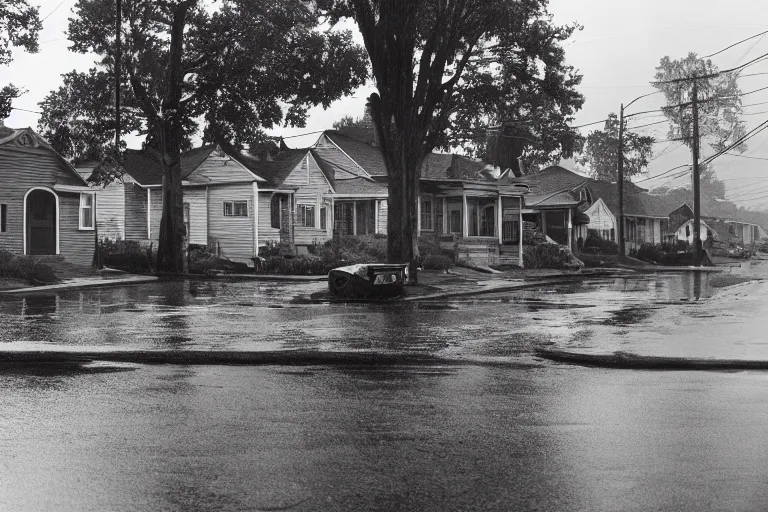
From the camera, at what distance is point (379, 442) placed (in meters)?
6.94

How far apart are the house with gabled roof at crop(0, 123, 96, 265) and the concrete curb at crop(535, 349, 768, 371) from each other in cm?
3068

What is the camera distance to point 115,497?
17.7ft

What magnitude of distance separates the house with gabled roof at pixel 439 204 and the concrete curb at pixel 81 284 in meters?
17.7

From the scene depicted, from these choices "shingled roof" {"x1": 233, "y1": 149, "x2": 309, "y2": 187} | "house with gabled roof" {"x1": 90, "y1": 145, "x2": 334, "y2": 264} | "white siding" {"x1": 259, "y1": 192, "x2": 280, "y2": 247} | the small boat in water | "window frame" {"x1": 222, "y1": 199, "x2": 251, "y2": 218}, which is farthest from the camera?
"shingled roof" {"x1": 233, "y1": 149, "x2": 309, "y2": 187}

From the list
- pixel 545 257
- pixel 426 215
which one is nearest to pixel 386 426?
pixel 426 215

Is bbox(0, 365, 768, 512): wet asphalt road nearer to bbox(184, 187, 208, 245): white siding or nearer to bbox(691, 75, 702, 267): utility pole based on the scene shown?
bbox(184, 187, 208, 245): white siding

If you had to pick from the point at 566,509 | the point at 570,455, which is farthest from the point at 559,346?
the point at 566,509

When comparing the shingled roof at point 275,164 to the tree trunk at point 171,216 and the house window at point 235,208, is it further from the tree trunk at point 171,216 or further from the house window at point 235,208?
the tree trunk at point 171,216

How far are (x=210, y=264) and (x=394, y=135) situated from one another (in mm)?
17987

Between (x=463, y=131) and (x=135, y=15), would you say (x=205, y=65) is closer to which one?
(x=135, y=15)

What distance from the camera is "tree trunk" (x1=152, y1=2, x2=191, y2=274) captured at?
39.9 meters

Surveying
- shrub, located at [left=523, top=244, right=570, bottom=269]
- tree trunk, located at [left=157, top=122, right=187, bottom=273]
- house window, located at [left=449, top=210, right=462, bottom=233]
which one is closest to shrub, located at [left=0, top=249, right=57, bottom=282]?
tree trunk, located at [left=157, top=122, right=187, bottom=273]

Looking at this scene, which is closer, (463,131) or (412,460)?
(412,460)

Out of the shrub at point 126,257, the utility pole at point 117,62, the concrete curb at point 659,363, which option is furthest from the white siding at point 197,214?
the concrete curb at point 659,363
